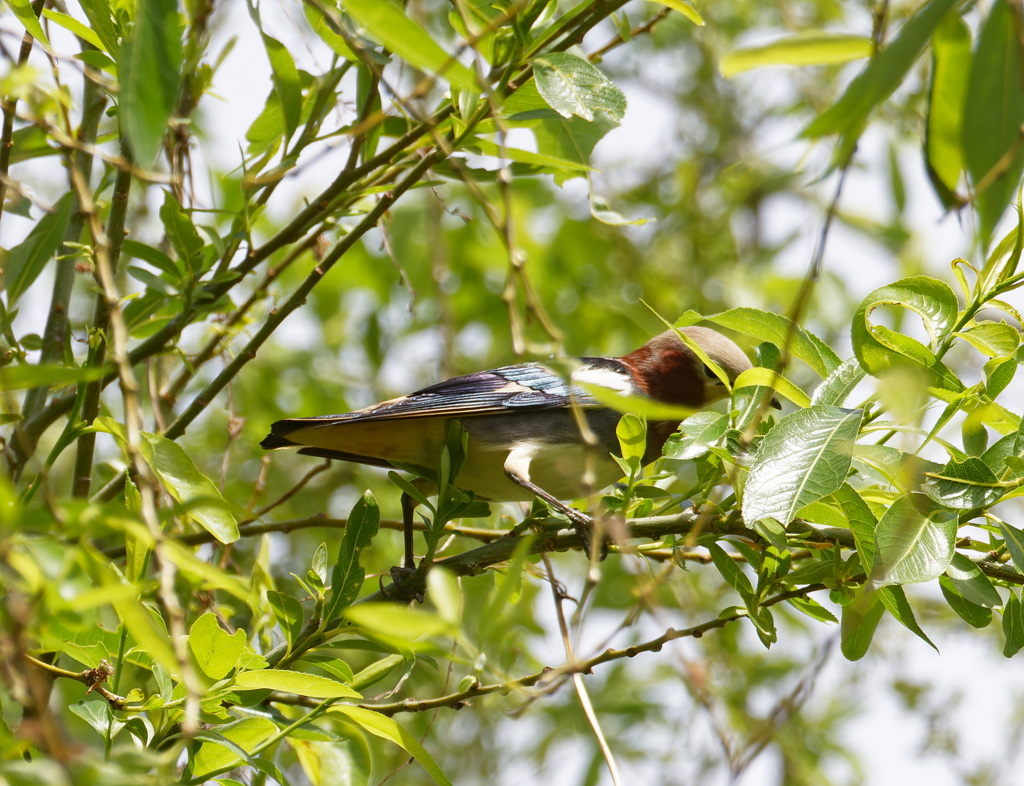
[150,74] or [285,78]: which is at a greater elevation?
[150,74]

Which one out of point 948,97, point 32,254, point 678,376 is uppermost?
point 948,97

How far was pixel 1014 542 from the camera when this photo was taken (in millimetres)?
2389

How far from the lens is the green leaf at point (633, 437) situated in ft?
8.75

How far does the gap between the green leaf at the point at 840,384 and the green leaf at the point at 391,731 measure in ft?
4.54

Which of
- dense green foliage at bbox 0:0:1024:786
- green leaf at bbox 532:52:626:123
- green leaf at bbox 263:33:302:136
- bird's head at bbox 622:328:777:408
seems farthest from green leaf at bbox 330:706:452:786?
bird's head at bbox 622:328:777:408

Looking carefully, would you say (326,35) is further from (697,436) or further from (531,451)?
(531,451)

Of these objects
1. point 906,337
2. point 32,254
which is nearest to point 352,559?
point 32,254

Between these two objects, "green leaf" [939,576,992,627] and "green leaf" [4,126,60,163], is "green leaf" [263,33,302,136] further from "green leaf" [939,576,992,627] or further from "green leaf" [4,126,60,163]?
"green leaf" [939,576,992,627]

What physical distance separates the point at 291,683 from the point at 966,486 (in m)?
1.72

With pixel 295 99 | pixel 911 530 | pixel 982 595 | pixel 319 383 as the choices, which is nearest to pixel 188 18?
pixel 295 99

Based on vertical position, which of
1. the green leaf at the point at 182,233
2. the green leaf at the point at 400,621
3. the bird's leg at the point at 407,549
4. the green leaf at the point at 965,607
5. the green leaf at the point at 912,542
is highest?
the green leaf at the point at 182,233

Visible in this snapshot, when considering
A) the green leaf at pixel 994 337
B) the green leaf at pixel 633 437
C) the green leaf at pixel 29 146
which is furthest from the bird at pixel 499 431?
the green leaf at pixel 994 337

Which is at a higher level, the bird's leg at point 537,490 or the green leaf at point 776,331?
the green leaf at point 776,331

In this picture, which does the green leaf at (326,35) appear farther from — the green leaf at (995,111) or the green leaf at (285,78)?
the green leaf at (995,111)
